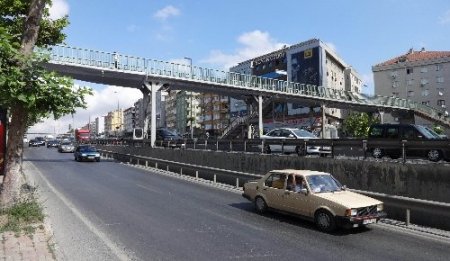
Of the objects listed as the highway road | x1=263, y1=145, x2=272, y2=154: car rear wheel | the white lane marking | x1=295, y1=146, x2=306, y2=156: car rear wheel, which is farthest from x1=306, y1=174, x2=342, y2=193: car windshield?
x1=263, y1=145, x2=272, y2=154: car rear wheel

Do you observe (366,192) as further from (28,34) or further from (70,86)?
(28,34)

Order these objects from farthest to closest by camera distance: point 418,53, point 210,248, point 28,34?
point 418,53 < point 28,34 < point 210,248

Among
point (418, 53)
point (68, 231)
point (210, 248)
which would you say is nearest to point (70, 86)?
point (68, 231)

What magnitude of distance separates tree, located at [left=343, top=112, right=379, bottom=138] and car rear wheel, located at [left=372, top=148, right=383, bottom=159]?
65.7m

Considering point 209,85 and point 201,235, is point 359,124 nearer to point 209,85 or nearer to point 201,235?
point 209,85

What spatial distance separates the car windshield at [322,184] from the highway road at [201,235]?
997 millimetres

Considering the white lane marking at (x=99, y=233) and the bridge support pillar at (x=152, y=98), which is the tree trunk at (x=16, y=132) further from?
the bridge support pillar at (x=152, y=98)

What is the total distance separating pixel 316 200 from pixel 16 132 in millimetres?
7681

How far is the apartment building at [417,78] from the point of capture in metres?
85.1

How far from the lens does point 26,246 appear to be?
792 centimetres

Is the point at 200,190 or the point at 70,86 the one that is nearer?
the point at 70,86

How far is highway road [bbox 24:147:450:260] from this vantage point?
8.22 meters

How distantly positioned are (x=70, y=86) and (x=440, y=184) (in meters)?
9.46

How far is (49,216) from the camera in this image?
1162 cm
